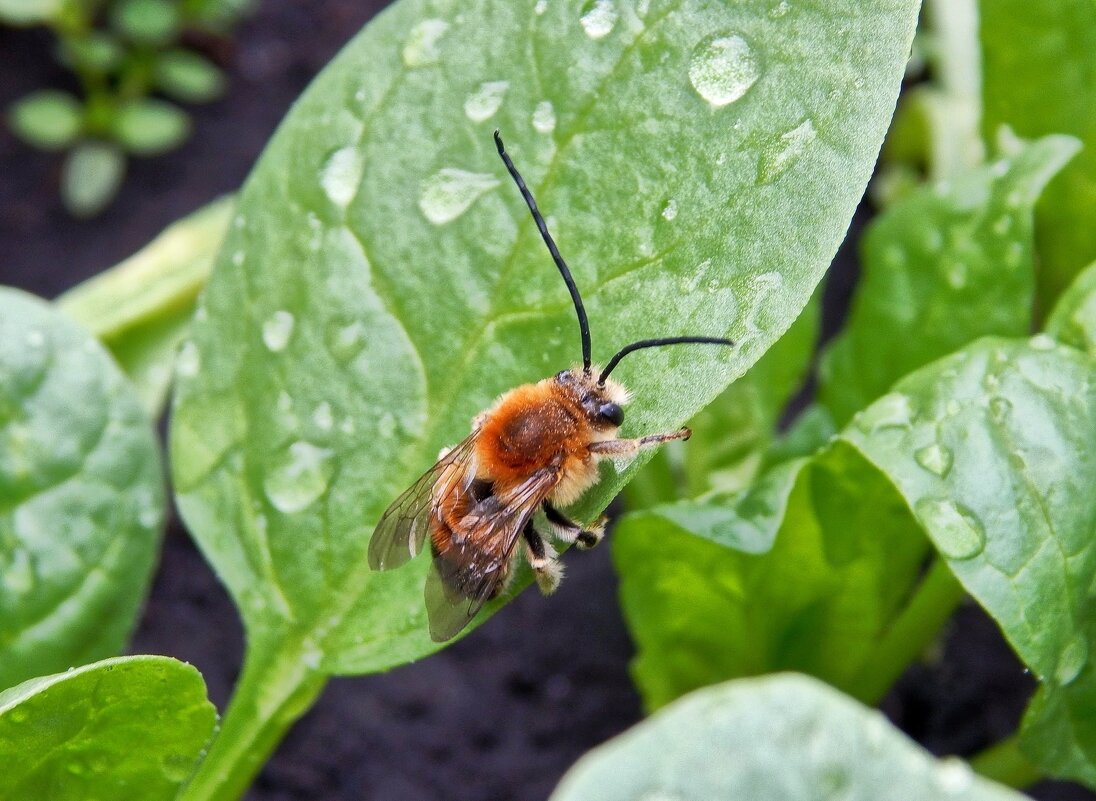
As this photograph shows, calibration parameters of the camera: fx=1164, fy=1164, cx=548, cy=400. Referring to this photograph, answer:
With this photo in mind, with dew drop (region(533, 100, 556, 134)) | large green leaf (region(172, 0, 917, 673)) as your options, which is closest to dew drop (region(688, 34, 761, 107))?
large green leaf (region(172, 0, 917, 673))

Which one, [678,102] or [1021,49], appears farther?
[1021,49]

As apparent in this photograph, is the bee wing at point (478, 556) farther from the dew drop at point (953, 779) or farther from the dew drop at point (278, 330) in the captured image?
the dew drop at point (953, 779)

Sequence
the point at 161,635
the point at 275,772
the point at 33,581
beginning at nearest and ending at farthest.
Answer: the point at 33,581 → the point at 275,772 → the point at 161,635

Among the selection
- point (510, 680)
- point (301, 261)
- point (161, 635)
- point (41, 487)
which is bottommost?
point (510, 680)

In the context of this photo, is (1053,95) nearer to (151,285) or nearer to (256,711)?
Answer: (256,711)

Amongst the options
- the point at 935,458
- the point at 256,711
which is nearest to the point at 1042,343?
the point at 935,458

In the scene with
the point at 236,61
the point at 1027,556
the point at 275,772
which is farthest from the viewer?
the point at 236,61

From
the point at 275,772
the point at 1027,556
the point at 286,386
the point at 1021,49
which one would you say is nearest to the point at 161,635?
the point at 275,772

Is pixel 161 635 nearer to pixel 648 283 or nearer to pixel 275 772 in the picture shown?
pixel 275 772
